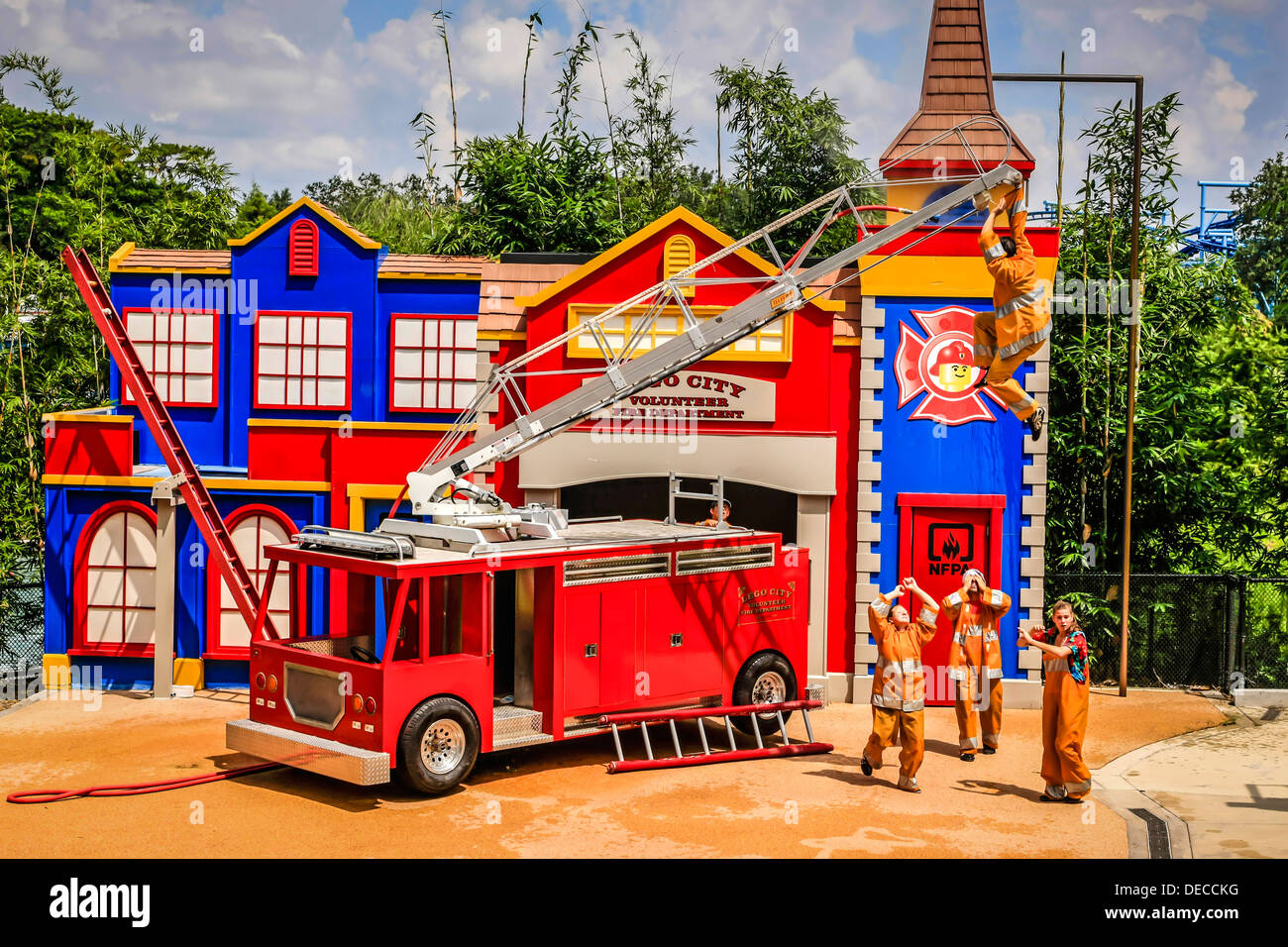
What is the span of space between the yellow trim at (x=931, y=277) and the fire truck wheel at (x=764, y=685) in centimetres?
578

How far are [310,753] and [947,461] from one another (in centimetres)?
1003

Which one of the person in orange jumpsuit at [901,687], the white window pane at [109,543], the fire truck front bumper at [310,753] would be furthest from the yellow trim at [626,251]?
the fire truck front bumper at [310,753]

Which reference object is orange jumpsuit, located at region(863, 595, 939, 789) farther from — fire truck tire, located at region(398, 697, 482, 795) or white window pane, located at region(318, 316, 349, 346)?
white window pane, located at region(318, 316, 349, 346)

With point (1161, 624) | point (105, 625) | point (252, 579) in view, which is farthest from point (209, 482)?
point (1161, 624)

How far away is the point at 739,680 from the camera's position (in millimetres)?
16141

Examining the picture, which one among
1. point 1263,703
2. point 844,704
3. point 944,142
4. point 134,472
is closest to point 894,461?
point 844,704

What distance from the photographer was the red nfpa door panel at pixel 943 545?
18.8 meters

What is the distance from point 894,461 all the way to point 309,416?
8.68 meters

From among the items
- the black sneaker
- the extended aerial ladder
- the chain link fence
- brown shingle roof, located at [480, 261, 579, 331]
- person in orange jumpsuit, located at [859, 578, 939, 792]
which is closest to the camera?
person in orange jumpsuit, located at [859, 578, 939, 792]

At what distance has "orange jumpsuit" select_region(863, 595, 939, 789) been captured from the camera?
14.1 meters

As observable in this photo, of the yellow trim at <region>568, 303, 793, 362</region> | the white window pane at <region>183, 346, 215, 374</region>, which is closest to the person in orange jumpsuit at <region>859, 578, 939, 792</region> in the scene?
the yellow trim at <region>568, 303, 793, 362</region>

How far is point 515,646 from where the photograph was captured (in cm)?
1481

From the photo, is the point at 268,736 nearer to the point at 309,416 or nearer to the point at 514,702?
the point at 514,702

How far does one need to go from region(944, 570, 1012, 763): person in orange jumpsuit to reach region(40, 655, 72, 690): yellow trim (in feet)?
40.9
